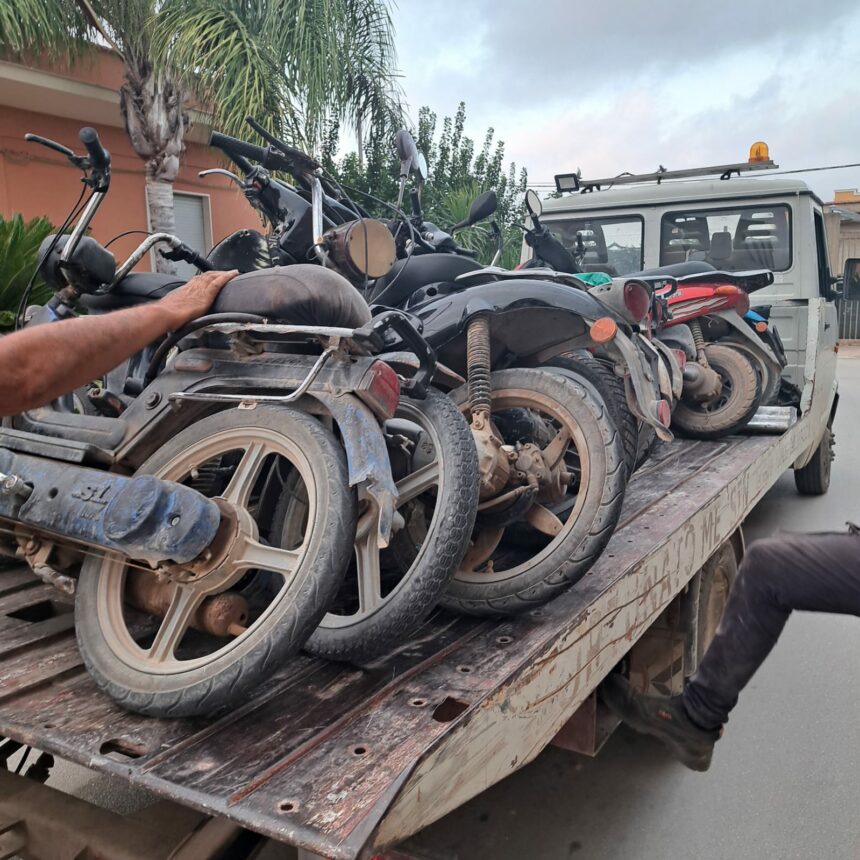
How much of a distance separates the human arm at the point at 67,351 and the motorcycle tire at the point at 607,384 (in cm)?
137

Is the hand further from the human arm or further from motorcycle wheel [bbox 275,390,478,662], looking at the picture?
motorcycle wheel [bbox 275,390,478,662]

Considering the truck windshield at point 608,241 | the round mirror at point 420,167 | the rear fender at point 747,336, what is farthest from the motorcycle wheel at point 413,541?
the truck windshield at point 608,241

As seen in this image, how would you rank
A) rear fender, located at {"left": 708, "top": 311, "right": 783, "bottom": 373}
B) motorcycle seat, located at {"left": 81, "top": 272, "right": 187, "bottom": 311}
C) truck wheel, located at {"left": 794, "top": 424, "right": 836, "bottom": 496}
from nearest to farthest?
motorcycle seat, located at {"left": 81, "top": 272, "right": 187, "bottom": 311} < rear fender, located at {"left": 708, "top": 311, "right": 783, "bottom": 373} < truck wheel, located at {"left": 794, "top": 424, "right": 836, "bottom": 496}

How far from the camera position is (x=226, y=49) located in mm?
8094

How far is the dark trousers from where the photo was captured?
5.99 feet

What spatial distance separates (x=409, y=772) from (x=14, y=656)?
4.29 feet

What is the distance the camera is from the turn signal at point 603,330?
8.91ft

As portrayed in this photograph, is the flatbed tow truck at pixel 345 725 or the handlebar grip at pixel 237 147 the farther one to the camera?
the handlebar grip at pixel 237 147

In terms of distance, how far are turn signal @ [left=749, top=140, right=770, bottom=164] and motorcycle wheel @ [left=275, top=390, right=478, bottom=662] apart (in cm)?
539

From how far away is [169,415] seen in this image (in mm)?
2336

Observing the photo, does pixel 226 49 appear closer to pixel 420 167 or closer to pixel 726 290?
pixel 420 167

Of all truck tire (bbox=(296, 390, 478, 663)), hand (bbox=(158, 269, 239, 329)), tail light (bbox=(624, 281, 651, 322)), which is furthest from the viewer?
tail light (bbox=(624, 281, 651, 322))

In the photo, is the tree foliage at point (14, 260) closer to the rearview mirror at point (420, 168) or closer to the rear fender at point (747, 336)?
the rearview mirror at point (420, 168)

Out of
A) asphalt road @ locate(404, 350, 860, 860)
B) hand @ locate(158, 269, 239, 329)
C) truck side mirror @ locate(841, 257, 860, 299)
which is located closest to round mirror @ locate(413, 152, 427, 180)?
hand @ locate(158, 269, 239, 329)
